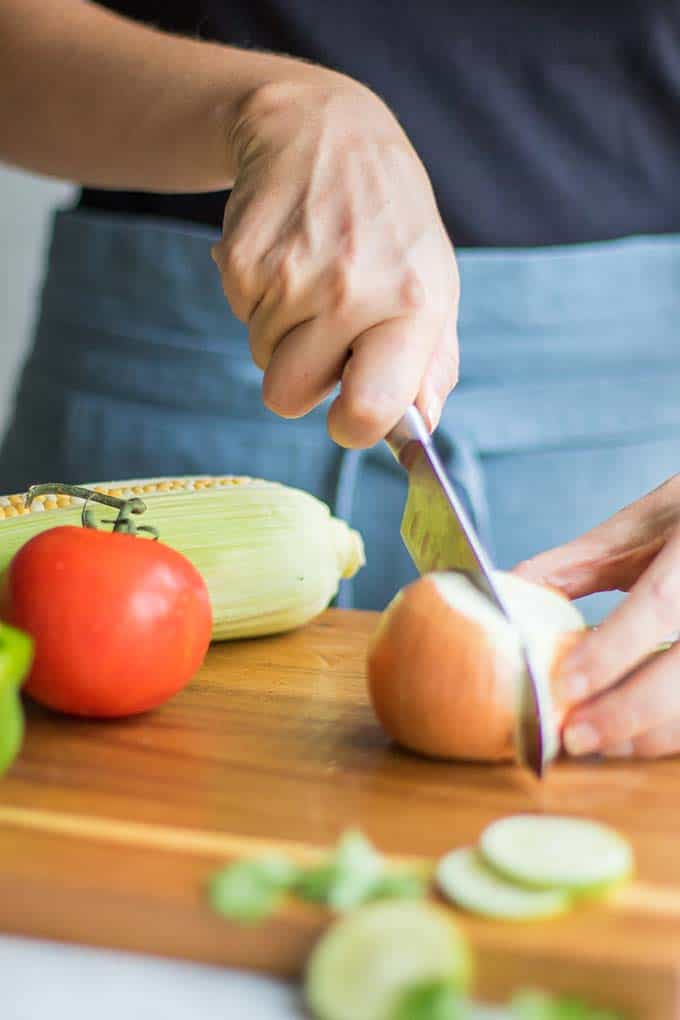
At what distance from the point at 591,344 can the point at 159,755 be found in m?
0.79

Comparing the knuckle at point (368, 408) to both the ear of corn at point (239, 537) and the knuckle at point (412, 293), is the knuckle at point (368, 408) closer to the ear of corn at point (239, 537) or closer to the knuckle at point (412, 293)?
the knuckle at point (412, 293)

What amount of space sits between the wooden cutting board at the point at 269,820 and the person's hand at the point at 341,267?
0.73 feet

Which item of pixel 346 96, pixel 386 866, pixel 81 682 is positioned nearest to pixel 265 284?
pixel 346 96

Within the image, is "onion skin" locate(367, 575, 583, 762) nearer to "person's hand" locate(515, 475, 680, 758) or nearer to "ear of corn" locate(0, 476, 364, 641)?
"person's hand" locate(515, 475, 680, 758)

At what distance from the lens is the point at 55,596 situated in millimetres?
850

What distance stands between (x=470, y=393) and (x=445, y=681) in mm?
648

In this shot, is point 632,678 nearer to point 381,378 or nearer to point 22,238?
point 381,378

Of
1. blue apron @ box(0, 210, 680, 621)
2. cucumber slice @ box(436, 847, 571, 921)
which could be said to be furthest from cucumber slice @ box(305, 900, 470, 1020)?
blue apron @ box(0, 210, 680, 621)

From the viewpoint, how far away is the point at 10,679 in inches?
26.0

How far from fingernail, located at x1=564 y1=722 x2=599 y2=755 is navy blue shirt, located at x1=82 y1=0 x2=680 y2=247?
754 millimetres

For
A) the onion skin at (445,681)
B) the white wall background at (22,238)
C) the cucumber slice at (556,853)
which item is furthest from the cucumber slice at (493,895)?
the white wall background at (22,238)

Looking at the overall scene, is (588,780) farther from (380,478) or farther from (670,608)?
(380,478)

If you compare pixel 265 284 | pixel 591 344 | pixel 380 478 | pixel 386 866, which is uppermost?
pixel 265 284

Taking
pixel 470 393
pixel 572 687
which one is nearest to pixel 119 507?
pixel 572 687
